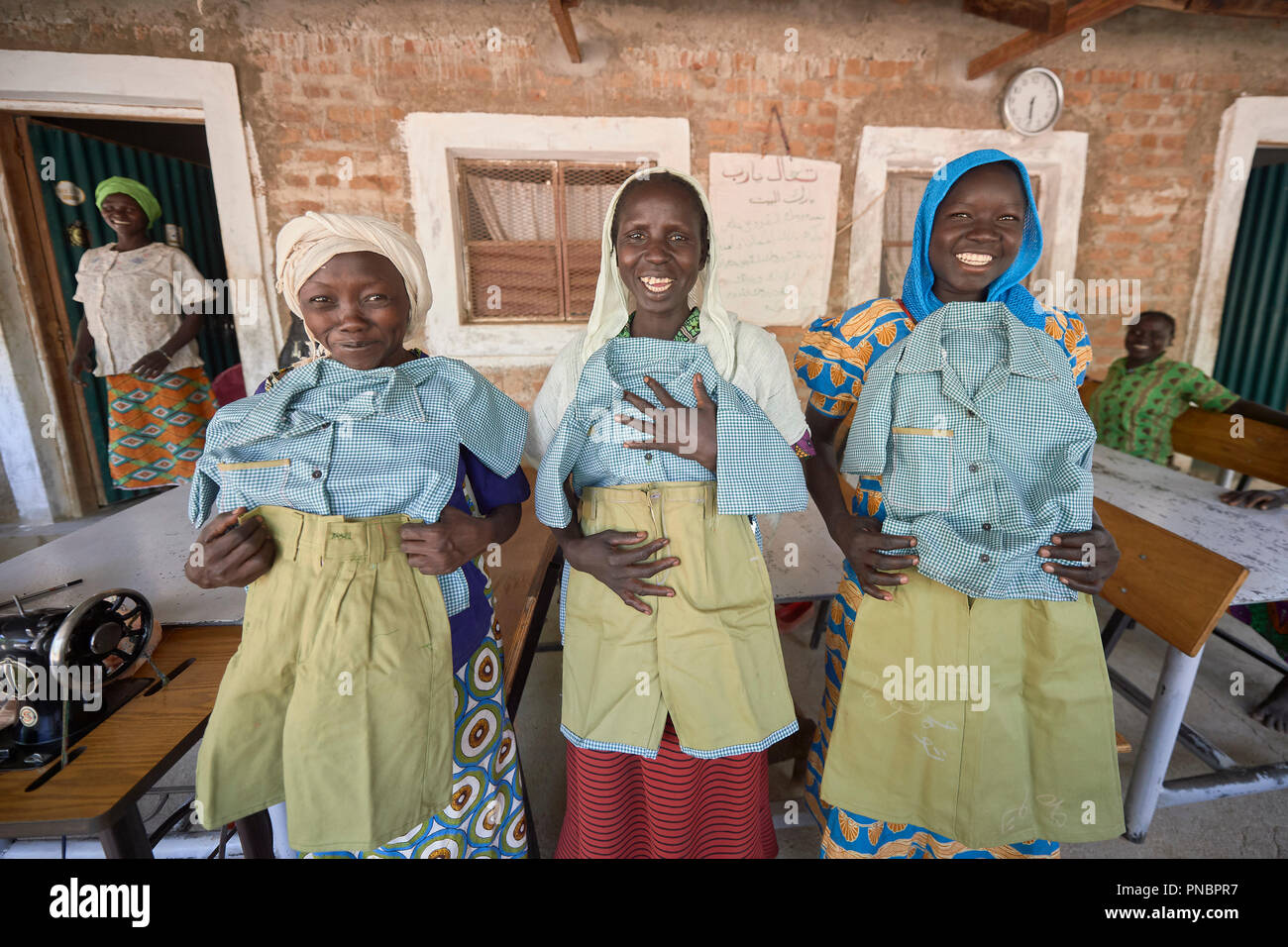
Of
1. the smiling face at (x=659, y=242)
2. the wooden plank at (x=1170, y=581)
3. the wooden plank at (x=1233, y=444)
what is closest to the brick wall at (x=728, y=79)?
→ the wooden plank at (x=1233, y=444)

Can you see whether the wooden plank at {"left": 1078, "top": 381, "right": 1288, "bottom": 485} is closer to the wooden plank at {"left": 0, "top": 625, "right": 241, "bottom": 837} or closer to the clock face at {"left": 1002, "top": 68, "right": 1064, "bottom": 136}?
the clock face at {"left": 1002, "top": 68, "right": 1064, "bottom": 136}

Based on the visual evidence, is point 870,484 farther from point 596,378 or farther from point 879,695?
point 596,378

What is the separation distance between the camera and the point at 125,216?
376 cm

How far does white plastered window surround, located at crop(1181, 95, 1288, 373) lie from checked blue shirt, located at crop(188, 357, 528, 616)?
6.40m

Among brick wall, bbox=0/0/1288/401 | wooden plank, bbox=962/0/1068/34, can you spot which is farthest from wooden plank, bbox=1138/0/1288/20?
wooden plank, bbox=962/0/1068/34

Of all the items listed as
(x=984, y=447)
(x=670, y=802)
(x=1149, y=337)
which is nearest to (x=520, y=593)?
(x=670, y=802)

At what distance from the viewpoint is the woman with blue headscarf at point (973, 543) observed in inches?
44.8

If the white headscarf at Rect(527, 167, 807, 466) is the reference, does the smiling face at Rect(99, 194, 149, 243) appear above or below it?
above

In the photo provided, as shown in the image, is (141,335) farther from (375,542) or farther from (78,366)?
(375,542)

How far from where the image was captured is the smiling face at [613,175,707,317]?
1.17 meters

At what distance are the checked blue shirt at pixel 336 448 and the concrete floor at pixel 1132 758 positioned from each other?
57.1 inches

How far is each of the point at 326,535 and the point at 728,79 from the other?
14.5 ft

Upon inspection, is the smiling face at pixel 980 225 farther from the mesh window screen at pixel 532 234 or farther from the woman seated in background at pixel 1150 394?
the mesh window screen at pixel 532 234

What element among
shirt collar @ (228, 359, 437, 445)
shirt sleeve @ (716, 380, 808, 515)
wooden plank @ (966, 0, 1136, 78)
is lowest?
shirt sleeve @ (716, 380, 808, 515)
